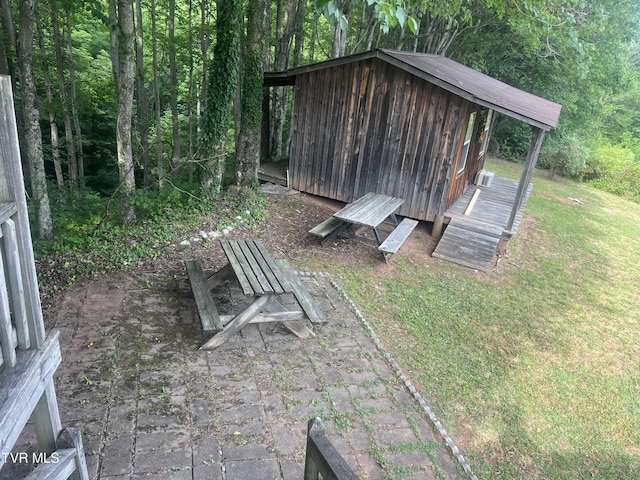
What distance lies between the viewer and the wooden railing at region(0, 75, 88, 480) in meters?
1.61

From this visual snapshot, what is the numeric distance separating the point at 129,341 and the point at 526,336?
482 centimetres

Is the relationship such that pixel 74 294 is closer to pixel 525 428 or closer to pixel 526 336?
pixel 525 428

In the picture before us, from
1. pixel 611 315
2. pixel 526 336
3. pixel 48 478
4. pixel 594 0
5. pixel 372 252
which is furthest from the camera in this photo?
pixel 594 0

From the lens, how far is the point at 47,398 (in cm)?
208

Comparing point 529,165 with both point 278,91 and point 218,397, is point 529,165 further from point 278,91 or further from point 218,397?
point 278,91

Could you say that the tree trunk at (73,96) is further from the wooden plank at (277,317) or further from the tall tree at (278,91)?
the wooden plank at (277,317)

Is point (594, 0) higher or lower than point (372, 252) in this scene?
higher

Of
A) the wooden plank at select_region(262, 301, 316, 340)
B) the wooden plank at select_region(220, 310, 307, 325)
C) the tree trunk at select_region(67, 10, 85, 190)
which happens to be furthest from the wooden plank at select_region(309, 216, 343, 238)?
the tree trunk at select_region(67, 10, 85, 190)

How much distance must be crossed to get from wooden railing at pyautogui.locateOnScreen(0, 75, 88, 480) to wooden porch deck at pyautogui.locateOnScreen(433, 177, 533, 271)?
6.62 meters

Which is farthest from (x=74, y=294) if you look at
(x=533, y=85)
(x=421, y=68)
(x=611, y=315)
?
(x=533, y=85)

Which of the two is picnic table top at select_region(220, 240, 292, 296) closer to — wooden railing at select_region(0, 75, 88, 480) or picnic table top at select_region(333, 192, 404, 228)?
wooden railing at select_region(0, 75, 88, 480)

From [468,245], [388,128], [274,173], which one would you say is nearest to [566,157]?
[388,128]

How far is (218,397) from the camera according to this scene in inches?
136

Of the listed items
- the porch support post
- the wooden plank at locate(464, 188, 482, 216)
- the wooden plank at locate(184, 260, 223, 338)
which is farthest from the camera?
the wooden plank at locate(464, 188, 482, 216)
